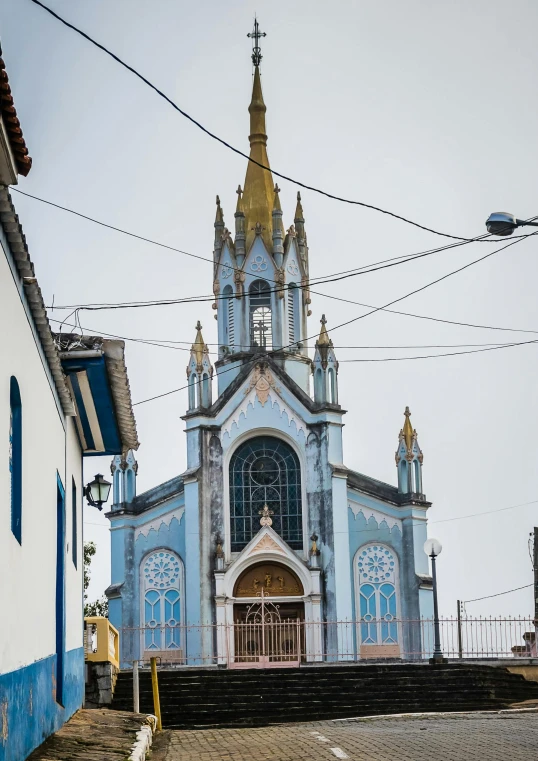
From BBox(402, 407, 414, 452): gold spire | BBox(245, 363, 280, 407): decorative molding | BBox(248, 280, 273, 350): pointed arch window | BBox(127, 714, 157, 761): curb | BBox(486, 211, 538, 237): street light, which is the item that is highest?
BBox(248, 280, 273, 350): pointed arch window

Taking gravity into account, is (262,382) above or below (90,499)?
above

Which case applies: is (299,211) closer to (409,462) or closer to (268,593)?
(409,462)

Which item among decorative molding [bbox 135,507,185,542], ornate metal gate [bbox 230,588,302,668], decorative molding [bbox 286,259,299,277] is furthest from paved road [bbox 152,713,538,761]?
decorative molding [bbox 286,259,299,277]

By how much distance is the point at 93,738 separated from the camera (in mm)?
14992

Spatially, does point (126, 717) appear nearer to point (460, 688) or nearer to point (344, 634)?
point (460, 688)

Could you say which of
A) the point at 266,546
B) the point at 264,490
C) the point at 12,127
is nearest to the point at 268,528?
the point at 266,546

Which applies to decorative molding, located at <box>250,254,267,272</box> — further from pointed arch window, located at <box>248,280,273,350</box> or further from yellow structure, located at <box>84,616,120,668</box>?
yellow structure, located at <box>84,616,120,668</box>

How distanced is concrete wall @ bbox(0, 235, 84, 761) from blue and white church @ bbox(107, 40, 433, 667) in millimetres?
20672

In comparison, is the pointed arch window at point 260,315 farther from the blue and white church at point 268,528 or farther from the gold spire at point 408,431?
the gold spire at point 408,431

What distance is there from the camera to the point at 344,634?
37.5 m

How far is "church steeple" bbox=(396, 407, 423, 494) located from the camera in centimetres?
3981

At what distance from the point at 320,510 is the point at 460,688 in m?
13.4

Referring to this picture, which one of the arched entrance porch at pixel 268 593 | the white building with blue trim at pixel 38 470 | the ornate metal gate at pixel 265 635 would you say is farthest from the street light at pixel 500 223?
the arched entrance porch at pixel 268 593

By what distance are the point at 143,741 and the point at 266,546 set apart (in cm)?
2336
